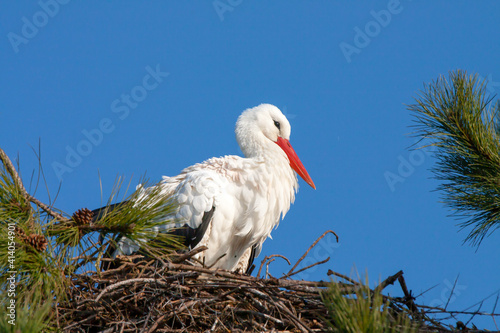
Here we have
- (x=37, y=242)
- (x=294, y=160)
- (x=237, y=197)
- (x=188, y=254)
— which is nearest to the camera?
(x=37, y=242)

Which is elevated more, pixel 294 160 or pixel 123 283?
pixel 294 160

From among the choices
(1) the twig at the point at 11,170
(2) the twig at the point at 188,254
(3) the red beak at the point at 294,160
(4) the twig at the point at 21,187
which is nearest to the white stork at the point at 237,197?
(3) the red beak at the point at 294,160

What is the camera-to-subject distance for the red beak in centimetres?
449

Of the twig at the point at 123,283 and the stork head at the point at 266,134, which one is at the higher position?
the stork head at the point at 266,134

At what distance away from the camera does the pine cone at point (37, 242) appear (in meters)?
2.09

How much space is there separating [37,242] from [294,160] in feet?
8.94

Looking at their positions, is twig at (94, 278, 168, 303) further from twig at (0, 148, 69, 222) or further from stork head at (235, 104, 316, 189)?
stork head at (235, 104, 316, 189)

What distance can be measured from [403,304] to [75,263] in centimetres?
163

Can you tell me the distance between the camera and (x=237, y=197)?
3.96m

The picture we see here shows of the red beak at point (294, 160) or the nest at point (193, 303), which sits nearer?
the nest at point (193, 303)

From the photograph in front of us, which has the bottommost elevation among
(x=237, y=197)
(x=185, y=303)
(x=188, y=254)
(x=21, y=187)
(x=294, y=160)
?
(x=21, y=187)

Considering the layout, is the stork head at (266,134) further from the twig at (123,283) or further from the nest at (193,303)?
the twig at (123,283)

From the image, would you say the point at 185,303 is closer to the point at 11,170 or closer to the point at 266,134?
the point at 11,170

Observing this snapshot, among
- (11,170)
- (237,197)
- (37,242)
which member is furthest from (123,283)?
(237,197)
